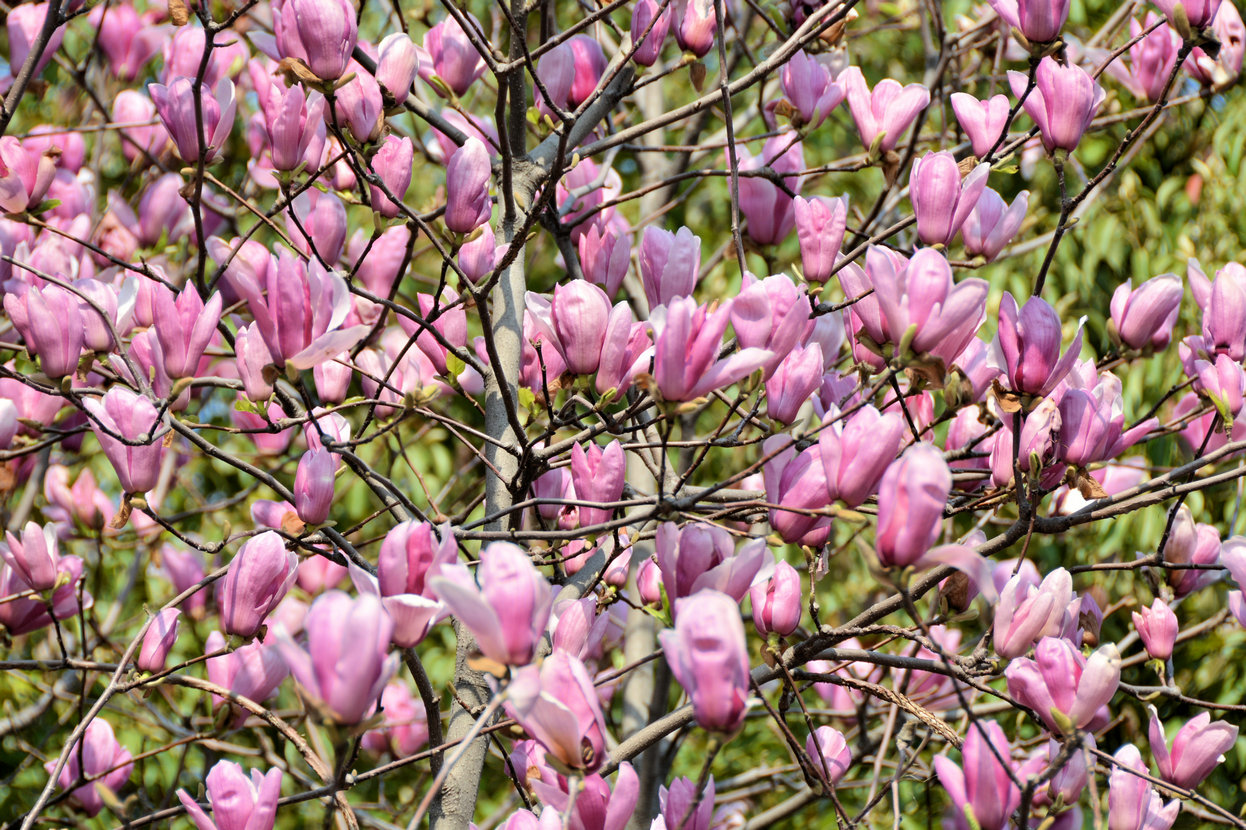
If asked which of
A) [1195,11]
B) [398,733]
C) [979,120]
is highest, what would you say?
[1195,11]

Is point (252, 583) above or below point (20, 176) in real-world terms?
below

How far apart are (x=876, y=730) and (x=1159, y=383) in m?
1.05

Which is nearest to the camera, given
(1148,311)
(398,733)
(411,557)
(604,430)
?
(411,557)

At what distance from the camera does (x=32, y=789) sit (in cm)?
206

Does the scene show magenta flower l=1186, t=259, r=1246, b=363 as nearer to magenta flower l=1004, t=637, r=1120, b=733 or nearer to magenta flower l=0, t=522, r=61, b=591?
magenta flower l=1004, t=637, r=1120, b=733

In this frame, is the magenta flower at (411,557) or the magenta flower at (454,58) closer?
the magenta flower at (411,557)

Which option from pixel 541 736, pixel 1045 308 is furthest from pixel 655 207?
pixel 541 736

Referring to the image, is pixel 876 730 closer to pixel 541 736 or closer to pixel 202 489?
pixel 541 736

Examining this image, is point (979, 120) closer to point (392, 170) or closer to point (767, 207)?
point (767, 207)

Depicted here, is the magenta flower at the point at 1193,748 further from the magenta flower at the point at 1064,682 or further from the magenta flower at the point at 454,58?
the magenta flower at the point at 454,58

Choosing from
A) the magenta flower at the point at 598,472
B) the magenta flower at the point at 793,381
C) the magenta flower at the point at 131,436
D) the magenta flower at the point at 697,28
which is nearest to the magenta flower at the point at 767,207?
the magenta flower at the point at 697,28

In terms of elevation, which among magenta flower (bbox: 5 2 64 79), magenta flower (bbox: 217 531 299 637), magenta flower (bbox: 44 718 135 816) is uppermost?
magenta flower (bbox: 5 2 64 79)

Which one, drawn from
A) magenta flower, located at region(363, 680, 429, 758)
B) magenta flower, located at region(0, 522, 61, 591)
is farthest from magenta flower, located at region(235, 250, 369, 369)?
magenta flower, located at region(363, 680, 429, 758)

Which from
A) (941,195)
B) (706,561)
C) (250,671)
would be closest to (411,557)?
(706,561)
